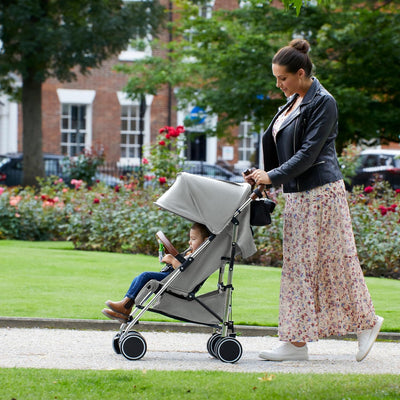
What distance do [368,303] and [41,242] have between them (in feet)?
33.0

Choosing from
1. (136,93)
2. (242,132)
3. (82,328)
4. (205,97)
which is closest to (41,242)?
(82,328)

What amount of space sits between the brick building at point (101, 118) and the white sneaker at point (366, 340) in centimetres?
2674

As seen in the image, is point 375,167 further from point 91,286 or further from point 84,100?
point 91,286

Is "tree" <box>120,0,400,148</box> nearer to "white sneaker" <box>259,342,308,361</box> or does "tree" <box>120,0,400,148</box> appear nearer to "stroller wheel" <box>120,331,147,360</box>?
"white sneaker" <box>259,342,308,361</box>

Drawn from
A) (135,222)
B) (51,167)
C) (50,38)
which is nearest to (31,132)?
(50,38)

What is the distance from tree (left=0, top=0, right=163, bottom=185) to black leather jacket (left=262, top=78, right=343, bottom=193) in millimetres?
18443

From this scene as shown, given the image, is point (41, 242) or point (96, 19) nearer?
point (41, 242)

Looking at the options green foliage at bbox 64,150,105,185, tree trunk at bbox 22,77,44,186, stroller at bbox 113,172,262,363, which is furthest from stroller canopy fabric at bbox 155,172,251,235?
tree trunk at bbox 22,77,44,186

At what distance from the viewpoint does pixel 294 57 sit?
5.37 meters

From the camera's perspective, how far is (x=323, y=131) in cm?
530

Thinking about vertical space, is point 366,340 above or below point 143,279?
below

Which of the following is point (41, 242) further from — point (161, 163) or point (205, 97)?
point (205, 97)

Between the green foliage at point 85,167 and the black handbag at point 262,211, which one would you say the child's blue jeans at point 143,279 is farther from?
the green foliage at point 85,167

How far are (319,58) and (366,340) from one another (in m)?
17.7
